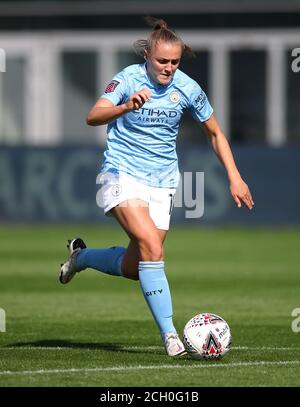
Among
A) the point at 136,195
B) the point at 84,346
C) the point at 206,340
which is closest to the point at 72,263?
the point at 84,346

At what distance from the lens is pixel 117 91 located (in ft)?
28.5

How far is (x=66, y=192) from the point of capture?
23.6 m

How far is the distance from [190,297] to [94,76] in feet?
59.1

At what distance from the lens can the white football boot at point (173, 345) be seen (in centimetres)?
853

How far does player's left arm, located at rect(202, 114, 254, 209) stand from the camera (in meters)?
8.74

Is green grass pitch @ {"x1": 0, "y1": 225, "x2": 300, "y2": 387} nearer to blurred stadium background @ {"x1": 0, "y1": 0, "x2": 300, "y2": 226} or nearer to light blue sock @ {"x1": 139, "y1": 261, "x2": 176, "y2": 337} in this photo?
light blue sock @ {"x1": 139, "y1": 261, "x2": 176, "y2": 337}

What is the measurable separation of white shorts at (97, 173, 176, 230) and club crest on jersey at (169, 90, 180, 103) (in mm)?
615

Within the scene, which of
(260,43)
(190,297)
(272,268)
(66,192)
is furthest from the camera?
(260,43)

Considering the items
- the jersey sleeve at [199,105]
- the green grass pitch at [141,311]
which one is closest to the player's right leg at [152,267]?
the green grass pitch at [141,311]

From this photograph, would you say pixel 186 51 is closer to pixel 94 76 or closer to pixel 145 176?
pixel 145 176

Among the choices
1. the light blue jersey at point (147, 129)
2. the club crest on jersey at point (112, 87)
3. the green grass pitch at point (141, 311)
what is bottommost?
the green grass pitch at point (141, 311)

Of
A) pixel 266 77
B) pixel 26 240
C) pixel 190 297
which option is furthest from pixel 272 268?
pixel 266 77

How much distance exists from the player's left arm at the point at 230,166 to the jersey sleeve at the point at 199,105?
0.05 meters

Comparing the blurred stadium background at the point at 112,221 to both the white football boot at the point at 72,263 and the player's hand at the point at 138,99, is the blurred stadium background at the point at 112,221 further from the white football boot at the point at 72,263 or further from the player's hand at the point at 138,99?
the player's hand at the point at 138,99
